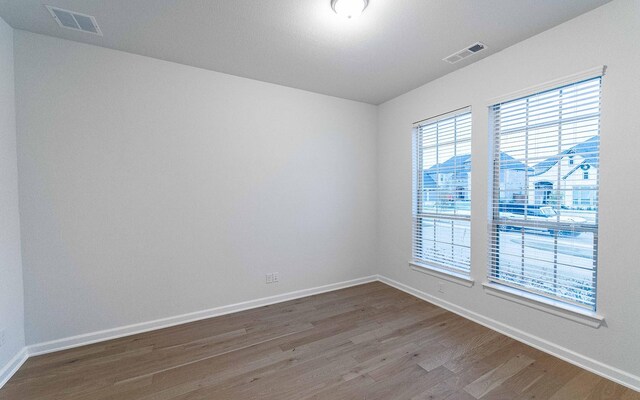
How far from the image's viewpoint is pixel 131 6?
2.02 metres

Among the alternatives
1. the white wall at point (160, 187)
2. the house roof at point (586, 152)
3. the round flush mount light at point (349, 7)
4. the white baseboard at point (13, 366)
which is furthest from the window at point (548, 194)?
the white baseboard at point (13, 366)

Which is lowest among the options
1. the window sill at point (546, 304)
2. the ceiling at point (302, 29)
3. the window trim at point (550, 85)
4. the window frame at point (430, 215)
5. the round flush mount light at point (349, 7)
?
the window sill at point (546, 304)

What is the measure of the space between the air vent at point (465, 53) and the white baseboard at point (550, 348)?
111 inches

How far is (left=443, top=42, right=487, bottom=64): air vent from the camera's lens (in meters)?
2.58

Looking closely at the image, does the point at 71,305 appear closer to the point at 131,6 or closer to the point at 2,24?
the point at 2,24

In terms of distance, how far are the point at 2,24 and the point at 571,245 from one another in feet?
16.9

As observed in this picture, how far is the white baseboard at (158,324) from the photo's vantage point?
2373 mm

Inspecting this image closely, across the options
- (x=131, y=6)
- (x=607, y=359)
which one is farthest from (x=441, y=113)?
(x=131, y=6)

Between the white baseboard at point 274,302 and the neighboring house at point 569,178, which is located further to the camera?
the neighboring house at point 569,178

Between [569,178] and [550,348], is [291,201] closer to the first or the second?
[569,178]

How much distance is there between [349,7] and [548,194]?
2413mm

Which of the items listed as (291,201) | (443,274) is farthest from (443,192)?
(291,201)

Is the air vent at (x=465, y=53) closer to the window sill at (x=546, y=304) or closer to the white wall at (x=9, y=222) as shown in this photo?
the window sill at (x=546, y=304)

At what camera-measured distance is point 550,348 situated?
2.30 meters
